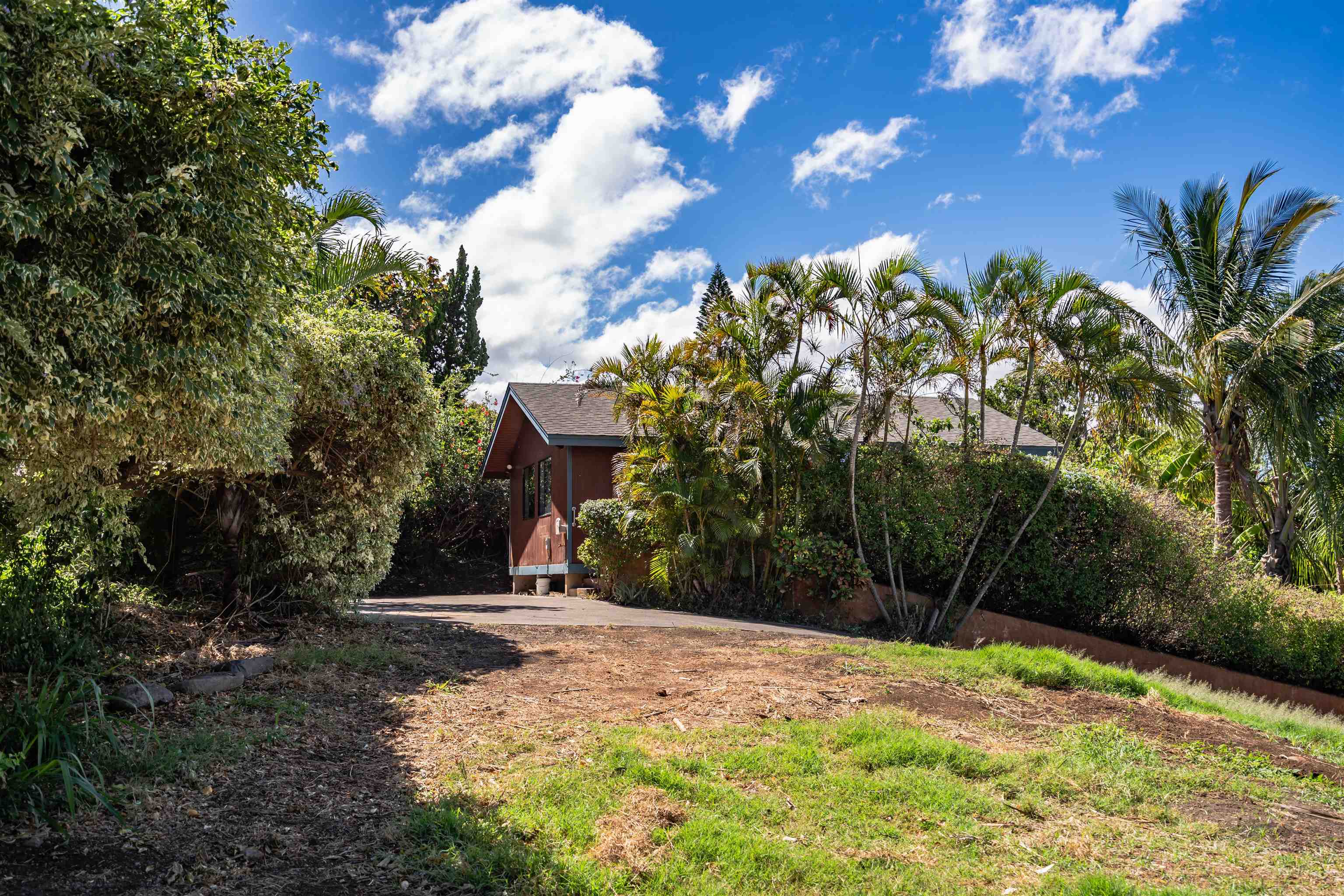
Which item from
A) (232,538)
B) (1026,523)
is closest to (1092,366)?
(1026,523)

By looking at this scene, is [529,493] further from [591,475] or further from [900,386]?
[900,386]

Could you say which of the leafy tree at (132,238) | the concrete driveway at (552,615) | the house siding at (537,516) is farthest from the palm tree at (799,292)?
the leafy tree at (132,238)

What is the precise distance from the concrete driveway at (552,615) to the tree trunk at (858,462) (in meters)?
1.18

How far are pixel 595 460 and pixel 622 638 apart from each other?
8220 millimetres

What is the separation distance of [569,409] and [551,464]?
4.33ft

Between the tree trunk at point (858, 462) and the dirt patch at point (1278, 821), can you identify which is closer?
the dirt patch at point (1278, 821)

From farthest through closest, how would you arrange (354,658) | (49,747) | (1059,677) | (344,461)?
(344,461), (1059,677), (354,658), (49,747)

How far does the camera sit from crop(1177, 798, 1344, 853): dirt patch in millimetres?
4352

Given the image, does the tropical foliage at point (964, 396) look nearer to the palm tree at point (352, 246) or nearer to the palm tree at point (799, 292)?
the palm tree at point (799, 292)

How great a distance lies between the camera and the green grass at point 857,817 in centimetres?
373

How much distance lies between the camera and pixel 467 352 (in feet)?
113

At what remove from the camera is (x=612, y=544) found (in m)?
15.0

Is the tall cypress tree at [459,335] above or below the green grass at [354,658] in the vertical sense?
above

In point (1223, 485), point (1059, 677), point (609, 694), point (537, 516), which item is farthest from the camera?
point (537, 516)
